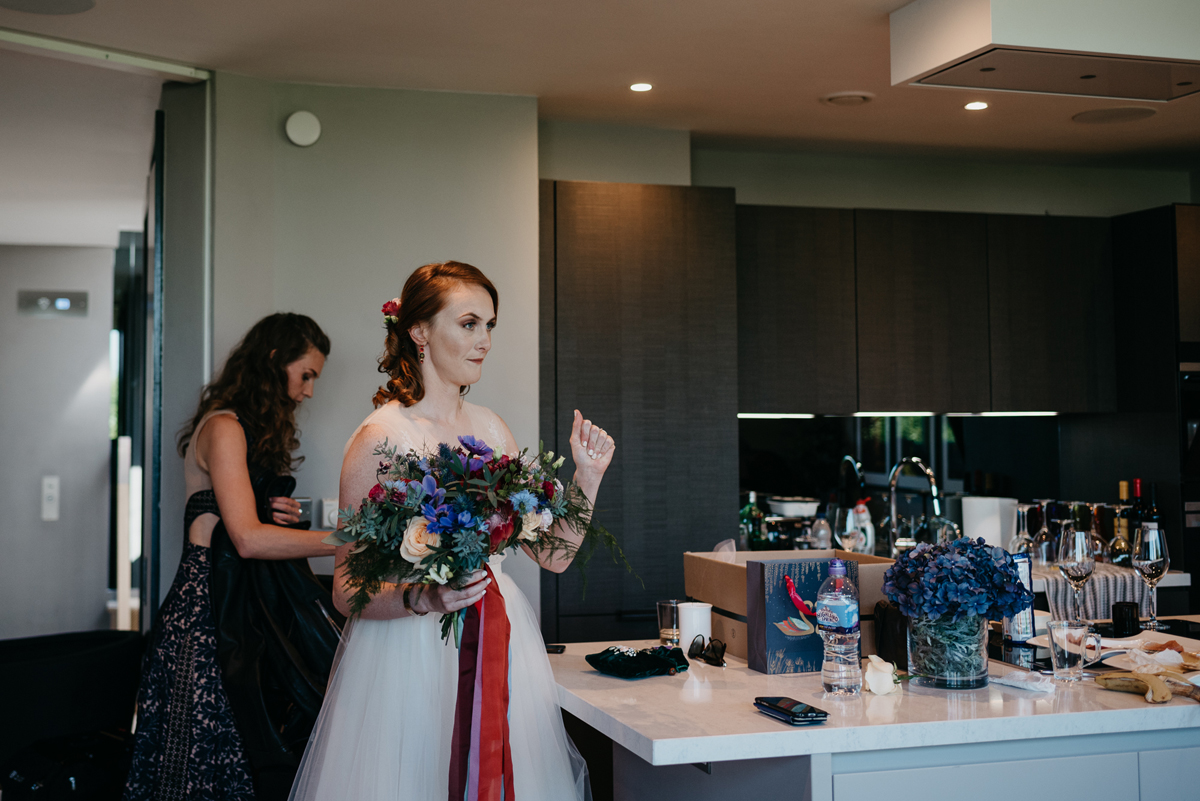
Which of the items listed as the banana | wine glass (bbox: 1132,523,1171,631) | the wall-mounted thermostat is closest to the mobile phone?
the banana

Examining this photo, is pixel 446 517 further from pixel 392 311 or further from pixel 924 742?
pixel 924 742

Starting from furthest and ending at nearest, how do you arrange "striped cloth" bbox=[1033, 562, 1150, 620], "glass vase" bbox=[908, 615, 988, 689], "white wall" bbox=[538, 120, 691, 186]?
1. "white wall" bbox=[538, 120, 691, 186]
2. "striped cloth" bbox=[1033, 562, 1150, 620]
3. "glass vase" bbox=[908, 615, 988, 689]

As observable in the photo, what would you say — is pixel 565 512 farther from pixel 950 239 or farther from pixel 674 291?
pixel 950 239

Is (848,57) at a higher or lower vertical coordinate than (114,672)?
higher

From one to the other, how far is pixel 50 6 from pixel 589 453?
7.27ft

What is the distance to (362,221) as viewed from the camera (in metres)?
3.67

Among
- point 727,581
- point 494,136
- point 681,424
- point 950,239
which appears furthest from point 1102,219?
point 727,581

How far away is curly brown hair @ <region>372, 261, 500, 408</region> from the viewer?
212 cm

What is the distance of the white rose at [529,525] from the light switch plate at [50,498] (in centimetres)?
566

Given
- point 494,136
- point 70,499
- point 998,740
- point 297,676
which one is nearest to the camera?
point 998,740

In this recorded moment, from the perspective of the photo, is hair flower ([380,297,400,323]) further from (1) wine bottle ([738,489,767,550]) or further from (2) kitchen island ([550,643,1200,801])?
(1) wine bottle ([738,489,767,550])

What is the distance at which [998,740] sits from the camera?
5.76 ft

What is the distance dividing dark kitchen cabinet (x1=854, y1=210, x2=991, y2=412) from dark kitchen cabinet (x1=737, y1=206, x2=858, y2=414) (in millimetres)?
79

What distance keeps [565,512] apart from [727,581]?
0.67 m
